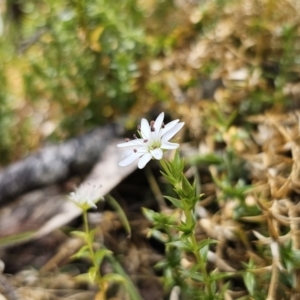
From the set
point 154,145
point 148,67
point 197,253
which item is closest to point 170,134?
point 154,145

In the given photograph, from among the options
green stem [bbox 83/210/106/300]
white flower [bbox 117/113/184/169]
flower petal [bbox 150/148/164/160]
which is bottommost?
green stem [bbox 83/210/106/300]

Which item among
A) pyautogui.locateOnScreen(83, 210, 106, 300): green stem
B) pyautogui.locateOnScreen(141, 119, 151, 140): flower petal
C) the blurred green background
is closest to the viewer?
pyautogui.locateOnScreen(141, 119, 151, 140): flower petal

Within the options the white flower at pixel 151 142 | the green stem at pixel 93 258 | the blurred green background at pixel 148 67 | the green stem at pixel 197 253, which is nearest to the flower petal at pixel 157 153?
the white flower at pixel 151 142

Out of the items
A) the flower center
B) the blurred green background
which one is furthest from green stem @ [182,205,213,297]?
the blurred green background

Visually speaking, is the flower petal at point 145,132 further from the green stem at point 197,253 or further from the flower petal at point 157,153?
the green stem at point 197,253

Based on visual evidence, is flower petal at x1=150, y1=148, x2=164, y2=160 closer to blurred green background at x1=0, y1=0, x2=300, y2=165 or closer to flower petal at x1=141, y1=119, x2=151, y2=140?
flower petal at x1=141, y1=119, x2=151, y2=140
